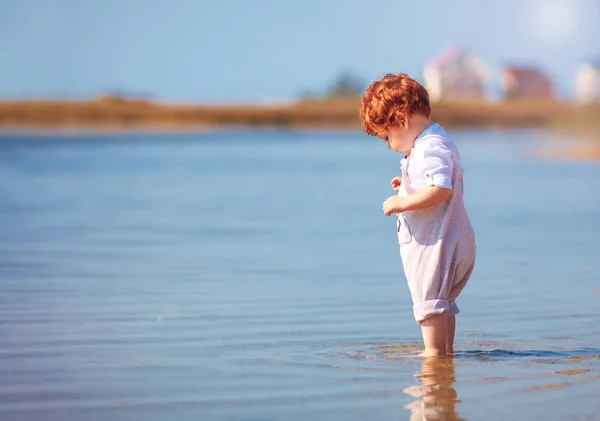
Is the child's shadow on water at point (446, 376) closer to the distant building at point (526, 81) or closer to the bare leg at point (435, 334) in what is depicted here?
the bare leg at point (435, 334)

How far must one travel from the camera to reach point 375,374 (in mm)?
4629

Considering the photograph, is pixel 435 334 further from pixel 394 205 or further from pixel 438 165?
pixel 438 165

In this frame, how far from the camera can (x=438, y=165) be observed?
15.4 ft

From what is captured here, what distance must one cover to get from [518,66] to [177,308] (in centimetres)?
11484

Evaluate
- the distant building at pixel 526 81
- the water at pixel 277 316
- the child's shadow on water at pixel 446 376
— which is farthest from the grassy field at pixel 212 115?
the child's shadow on water at pixel 446 376

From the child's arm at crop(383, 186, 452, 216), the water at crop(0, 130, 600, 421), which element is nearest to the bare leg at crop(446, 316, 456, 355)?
the water at crop(0, 130, 600, 421)

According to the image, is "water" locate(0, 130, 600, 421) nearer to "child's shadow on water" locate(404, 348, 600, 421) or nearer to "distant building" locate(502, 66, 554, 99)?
"child's shadow on water" locate(404, 348, 600, 421)

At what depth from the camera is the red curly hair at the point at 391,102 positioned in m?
4.72

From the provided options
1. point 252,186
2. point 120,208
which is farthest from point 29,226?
point 252,186

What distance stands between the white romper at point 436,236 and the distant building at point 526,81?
113442mm

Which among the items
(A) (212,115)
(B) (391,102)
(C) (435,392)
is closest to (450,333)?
(C) (435,392)

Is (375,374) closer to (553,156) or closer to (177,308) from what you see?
(177,308)

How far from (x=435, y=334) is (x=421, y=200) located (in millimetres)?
536

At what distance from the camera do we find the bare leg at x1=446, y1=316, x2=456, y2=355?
4930mm
